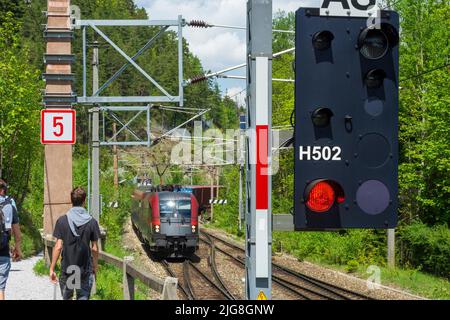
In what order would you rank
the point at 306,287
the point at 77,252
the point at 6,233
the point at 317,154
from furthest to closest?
the point at 306,287 < the point at 6,233 < the point at 77,252 < the point at 317,154

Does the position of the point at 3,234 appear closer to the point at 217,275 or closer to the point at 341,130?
the point at 341,130

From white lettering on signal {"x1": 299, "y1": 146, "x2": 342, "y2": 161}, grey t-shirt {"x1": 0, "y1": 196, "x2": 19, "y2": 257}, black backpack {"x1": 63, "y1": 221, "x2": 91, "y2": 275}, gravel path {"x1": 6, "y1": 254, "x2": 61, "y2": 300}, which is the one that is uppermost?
white lettering on signal {"x1": 299, "y1": 146, "x2": 342, "y2": 161}

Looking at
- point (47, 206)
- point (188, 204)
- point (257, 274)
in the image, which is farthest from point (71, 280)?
point (188, 204)

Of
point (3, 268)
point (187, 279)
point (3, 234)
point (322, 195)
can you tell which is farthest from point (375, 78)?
point (187, 279)

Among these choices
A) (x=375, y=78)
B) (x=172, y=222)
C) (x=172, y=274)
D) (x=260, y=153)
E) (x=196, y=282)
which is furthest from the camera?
(x=172, y=222)

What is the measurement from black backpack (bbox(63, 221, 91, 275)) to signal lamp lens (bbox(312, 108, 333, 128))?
4520 mm

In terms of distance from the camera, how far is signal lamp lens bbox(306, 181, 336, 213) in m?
4.22

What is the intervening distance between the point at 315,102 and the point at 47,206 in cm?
1206

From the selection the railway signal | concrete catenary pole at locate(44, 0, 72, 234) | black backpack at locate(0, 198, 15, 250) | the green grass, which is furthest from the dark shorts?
the green grass

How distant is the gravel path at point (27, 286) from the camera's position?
12.6 m

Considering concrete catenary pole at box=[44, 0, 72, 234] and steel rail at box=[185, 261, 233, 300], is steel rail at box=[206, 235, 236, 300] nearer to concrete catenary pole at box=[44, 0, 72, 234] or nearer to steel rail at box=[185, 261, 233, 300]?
steel rail at box=[185, 261, 233, 300]

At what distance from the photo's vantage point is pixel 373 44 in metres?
4.35

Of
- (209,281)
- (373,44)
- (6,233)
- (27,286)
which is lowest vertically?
(209,281)

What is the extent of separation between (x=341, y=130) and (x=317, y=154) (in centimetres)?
22
